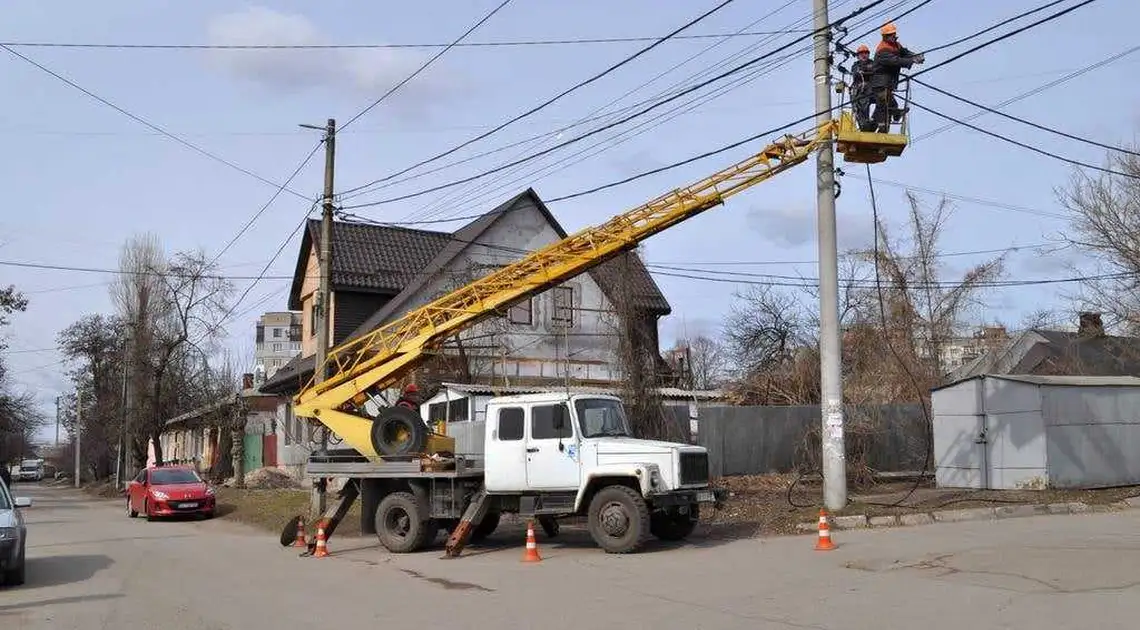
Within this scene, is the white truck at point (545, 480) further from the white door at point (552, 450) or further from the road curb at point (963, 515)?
the road curb at point (963, 515)

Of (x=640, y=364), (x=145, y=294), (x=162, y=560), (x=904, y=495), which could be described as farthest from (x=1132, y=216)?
(x=145, y=294)

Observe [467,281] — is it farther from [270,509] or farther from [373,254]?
[270,509]

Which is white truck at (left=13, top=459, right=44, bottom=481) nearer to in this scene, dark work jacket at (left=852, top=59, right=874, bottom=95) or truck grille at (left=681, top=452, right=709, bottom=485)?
truck grille at (left=681, top=452, right=709, bottom=485)

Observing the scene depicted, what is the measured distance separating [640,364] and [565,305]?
949 cm

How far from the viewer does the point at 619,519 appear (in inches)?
586

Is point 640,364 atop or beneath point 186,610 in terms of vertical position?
atop

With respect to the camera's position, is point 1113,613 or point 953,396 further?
point 953,396

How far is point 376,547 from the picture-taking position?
1783 centimetres

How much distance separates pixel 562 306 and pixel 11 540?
887 inches

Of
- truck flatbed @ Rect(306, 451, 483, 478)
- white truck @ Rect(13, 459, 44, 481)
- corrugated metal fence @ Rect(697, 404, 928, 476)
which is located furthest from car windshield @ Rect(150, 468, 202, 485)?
white truck @ Rect(13, 459, 44, 481)

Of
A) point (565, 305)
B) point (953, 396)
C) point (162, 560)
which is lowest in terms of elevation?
point (162, 560)

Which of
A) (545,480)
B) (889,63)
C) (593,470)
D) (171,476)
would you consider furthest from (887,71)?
(171,476)

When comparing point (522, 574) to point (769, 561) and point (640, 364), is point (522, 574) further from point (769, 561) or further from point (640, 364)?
point (640, 364)

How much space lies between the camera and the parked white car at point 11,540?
39.8 feet
